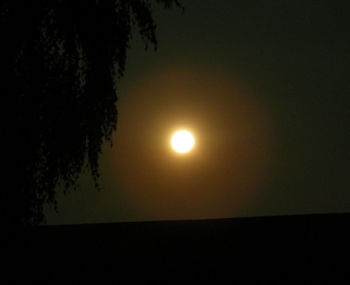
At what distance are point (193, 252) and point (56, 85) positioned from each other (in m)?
2.28

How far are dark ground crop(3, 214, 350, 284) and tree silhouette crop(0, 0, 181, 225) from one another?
0.56 meters

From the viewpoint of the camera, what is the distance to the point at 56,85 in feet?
28.9

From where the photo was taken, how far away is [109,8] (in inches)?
372

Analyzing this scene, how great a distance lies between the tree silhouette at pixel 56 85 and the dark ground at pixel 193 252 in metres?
0.56

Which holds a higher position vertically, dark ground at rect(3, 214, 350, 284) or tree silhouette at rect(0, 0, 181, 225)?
tree silhouette at rect(0, 0, 181, 225)

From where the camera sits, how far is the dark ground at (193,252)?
8.30 metres

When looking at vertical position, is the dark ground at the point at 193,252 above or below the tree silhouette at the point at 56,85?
below

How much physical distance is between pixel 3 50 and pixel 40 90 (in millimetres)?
561

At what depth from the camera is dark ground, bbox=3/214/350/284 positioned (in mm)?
8297

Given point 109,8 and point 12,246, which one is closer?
point 12,246

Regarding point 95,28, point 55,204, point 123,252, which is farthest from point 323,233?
point 95,28

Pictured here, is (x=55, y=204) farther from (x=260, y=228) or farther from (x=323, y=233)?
(x=323, y=233)

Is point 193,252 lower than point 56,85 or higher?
lower

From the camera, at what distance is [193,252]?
8.52 metres
